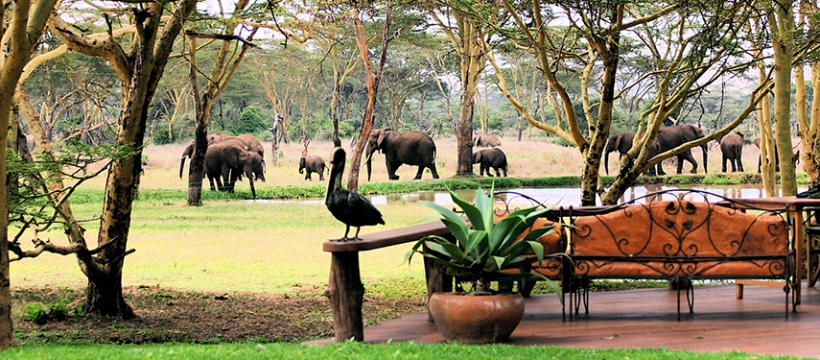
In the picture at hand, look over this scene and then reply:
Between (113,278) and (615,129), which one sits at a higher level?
(615,129)

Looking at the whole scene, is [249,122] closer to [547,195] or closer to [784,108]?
[547,195]

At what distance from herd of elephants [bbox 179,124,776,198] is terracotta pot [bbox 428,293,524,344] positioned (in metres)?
18.0

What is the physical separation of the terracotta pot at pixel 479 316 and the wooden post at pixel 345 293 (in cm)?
42

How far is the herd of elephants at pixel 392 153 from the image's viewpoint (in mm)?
22594

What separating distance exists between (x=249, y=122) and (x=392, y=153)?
54.9 feet

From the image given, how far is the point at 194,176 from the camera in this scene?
18.5m

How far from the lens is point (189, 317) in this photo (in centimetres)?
718

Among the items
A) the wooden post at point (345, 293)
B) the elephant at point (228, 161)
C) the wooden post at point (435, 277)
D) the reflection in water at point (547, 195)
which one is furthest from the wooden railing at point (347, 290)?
the elephant at point (228, 161)

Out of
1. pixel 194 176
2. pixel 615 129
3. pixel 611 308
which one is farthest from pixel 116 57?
pixel 615 129

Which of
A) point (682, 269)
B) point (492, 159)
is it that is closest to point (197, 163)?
point (492, 159)

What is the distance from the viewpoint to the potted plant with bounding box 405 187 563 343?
447cm

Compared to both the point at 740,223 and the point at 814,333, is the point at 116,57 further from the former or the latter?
the point at 814,333

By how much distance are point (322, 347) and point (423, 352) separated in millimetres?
515

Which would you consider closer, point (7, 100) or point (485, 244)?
point (485, 244)
